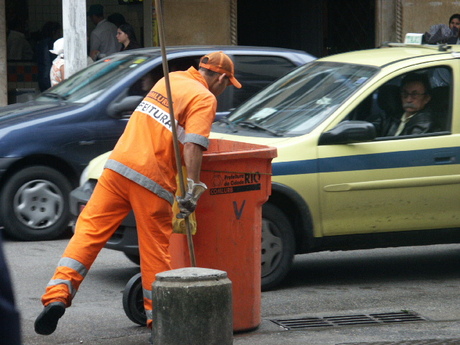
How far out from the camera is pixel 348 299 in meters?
6.63

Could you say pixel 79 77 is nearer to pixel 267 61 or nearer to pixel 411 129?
pixel 267 61

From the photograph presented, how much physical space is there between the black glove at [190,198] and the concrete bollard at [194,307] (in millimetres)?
519

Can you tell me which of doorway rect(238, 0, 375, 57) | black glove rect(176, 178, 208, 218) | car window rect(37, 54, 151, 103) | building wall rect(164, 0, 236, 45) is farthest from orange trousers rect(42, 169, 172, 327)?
doorway rect(238, 0, 375, 57)

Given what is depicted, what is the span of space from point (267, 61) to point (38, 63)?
22.9 feet


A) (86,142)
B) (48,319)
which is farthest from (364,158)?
(86,142)

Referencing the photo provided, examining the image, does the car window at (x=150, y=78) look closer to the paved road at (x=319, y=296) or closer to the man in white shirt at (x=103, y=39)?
the paved road at (x=319, y=296)

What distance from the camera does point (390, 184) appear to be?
6.76 m

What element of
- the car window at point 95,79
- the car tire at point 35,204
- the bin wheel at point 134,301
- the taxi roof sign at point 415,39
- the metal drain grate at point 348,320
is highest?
the taxi roof sign at point 415,39

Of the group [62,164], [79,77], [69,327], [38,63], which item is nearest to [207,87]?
[69,327]

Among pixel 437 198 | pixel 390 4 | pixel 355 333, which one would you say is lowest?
pixel 355 333

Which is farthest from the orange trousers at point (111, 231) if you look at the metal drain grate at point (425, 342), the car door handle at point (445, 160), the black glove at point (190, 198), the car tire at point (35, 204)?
the car tire at point (35, 204)

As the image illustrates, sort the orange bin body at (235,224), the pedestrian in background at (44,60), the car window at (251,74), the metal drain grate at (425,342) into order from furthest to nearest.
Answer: the pedestrian in background at (44,60), the car window at (251,74), the orange bin body at (235,224), the metal drain grate at (425,342)

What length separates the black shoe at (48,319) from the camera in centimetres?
525

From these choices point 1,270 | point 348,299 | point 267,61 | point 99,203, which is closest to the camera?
point 1,270
